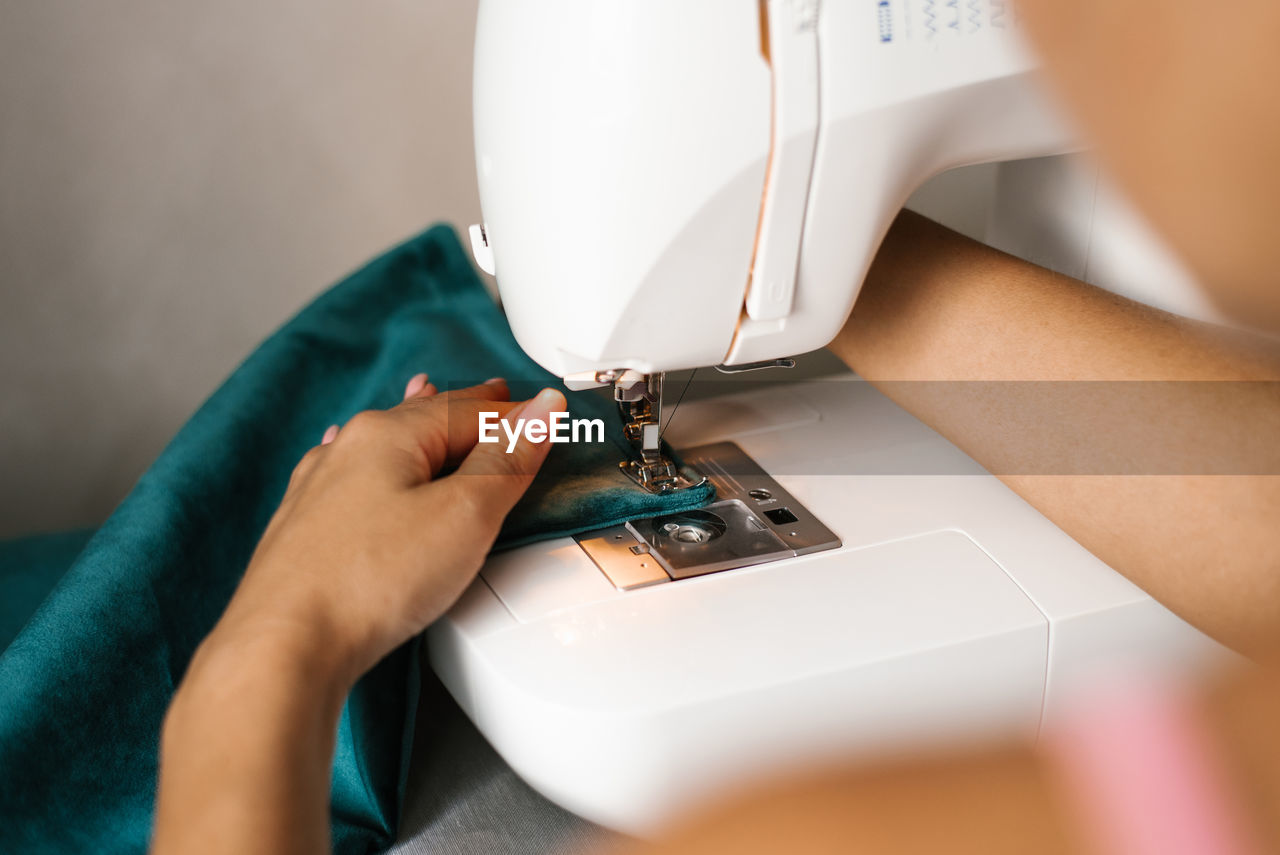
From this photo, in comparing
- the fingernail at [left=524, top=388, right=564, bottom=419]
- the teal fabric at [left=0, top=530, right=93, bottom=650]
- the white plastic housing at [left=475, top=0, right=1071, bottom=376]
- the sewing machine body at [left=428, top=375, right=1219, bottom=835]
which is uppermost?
the white plastic housing at [left=475, top=0, right=1071, bottom=376]

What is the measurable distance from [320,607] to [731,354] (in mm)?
309

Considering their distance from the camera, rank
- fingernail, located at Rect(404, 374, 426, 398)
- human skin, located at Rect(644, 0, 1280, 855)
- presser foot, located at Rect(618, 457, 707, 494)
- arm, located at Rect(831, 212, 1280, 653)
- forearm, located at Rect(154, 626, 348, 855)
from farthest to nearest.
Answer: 1. fingernail, located at Rect(404, 374, 426, 398)
2. presser foot, located at Rect(618, 457, 707, 494)
3. arm, located at Rect(831, 212, 1280, 653)
4. forearm, located at Rect(154, 626, 348, 855)
5. human skin, located at Rect(644, 0, 1280, 855)

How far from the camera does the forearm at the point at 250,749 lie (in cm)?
47

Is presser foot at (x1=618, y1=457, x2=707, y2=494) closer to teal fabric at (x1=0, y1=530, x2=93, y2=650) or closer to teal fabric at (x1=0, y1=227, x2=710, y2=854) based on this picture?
teal fabric at (x1=0, y1=227, x2=710, y2=854)

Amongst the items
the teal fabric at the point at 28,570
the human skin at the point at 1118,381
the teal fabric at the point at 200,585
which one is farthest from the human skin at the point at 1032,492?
the teal fabric at the point at 28,570

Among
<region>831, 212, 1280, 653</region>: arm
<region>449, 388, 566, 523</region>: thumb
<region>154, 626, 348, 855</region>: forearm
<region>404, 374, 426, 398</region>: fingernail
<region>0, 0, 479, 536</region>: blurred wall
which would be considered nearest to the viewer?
<region>154, 626, 348, 855</region>: forearm

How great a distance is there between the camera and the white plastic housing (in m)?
0.60

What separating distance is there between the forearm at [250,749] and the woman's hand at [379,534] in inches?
0.5

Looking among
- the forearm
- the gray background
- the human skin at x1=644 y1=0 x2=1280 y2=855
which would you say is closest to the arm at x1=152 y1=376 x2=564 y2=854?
the forearm

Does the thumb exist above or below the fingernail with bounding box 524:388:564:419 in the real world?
below

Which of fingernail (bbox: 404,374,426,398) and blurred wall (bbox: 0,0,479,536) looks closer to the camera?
fingernail (bbox: 404,374,426,398)

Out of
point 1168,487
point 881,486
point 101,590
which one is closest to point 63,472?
point 101,590

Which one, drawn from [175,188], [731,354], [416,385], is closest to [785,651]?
[731,354]

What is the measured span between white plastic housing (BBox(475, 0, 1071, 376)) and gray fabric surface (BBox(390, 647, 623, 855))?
29 centimetres
